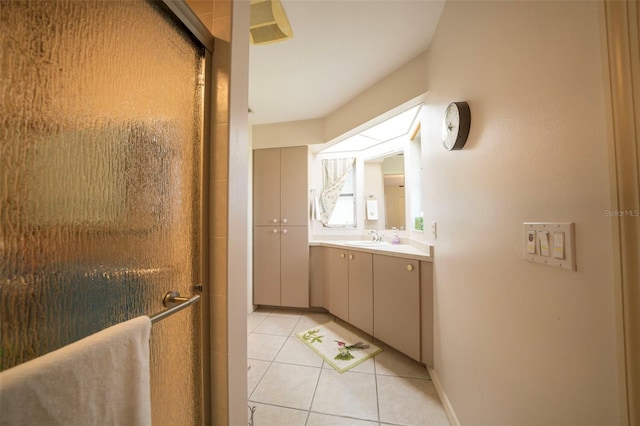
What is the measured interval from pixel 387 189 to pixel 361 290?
47.5 inches

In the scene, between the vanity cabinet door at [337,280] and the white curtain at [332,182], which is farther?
the white curtain at [332,182]

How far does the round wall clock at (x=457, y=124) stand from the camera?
40.4 inches

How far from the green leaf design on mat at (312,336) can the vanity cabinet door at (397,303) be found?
0.53m

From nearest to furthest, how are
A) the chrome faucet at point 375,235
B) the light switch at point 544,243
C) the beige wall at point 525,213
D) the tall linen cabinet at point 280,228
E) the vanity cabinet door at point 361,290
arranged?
the beige wall at point 525,213
the light switch at point 544,243
the vanity cabinet door at point 361,290
the chrome faucet at point 375,235
the tall linen cabinet at point 280,228

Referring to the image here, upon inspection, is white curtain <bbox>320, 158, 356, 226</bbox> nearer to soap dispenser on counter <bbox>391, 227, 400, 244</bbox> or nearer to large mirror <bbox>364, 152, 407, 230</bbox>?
large mirror <bbox>364, 152, 407, 230</bbox>

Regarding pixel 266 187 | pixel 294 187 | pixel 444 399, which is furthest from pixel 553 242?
pixel 266 187

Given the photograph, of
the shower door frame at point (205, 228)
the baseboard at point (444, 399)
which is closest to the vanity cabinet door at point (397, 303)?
the baseboard at point (444, 399)

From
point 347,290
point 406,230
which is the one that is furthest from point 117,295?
point 406,230

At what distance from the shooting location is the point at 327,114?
101 inches

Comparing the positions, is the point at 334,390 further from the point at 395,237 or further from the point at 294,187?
the point at 294,187

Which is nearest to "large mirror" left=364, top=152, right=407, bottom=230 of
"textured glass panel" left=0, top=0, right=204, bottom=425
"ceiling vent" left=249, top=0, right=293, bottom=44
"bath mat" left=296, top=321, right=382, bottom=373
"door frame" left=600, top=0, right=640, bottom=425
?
"bath mat" left=296, top=321, right=382, bottom=373

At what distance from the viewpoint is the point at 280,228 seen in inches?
106

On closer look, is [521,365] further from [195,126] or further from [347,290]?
[347,290]

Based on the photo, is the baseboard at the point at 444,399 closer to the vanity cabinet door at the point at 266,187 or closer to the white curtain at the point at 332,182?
the white curtain at the point at 332,182
